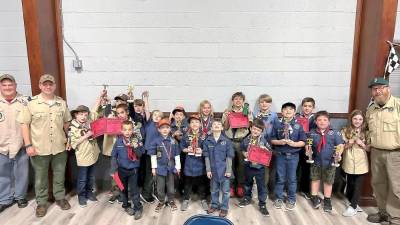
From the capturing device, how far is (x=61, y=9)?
4.36 metres

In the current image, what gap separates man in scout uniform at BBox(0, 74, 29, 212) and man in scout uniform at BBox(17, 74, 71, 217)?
8.6 inches

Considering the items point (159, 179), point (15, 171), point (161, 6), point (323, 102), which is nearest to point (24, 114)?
point (15, 171)

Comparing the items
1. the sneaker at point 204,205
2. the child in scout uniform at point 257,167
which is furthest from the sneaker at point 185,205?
the child in scout uniform at point 257,167

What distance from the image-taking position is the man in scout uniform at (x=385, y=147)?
12.1ft

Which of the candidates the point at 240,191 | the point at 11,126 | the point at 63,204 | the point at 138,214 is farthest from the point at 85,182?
the point at 240,191

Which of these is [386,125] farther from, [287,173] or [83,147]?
[83,147]

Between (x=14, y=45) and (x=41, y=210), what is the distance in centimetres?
213

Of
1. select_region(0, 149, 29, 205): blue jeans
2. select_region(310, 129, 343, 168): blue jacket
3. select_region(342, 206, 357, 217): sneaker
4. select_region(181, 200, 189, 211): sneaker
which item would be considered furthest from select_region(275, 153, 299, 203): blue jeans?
select_region(0, 149, 29, 205): blue jeans

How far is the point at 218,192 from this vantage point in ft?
13.2

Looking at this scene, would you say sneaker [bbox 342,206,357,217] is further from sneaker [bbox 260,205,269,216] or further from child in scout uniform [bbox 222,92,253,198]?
child in scout uniform [bbox 222,92,253,198]

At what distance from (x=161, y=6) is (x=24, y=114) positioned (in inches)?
81.3

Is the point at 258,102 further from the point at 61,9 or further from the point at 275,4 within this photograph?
the point at 61,9

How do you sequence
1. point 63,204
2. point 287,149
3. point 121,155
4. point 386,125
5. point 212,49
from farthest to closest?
point 212,49 < point 63,204 < point 287,149 < point 121,155 < point 386,125

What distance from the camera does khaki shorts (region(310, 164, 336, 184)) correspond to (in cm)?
407
